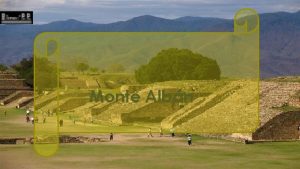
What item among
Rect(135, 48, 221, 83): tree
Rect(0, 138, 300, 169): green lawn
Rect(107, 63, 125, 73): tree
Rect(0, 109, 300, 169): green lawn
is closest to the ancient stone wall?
Rect(0, 109, 300, 169): green lawn

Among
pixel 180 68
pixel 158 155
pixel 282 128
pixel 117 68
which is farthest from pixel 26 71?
pixel 158 155

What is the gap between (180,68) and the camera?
62406mm

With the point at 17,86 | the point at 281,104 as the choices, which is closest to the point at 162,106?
the point at 281,104

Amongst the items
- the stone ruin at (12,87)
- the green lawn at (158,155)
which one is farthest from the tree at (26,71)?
the green lawn at (158,155)

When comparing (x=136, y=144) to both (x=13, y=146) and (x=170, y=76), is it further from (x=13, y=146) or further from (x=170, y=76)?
(x=170, y=76)

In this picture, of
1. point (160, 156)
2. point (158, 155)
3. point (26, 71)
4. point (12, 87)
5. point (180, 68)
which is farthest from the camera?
point (26, 71)

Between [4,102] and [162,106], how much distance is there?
40.2m

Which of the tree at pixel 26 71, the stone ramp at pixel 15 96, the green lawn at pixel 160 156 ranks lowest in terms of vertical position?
the green lawn at pixel 160 156

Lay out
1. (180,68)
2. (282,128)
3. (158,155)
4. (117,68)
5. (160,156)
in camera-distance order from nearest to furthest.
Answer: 1. (160,156)
2. (158,155)
3. (282,128)
4. (180,68)
5. (117,68)

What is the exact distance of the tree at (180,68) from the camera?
6119 cm

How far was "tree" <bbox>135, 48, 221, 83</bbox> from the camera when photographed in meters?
61.2

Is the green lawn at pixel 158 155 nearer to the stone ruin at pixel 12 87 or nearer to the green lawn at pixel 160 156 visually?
the green lawn at pixel 160 156

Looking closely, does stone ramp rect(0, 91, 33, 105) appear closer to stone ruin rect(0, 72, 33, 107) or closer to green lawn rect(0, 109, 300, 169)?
stone ruin rect(0, 72, 33, 107)

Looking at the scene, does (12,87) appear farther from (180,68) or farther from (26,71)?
(180,68)
